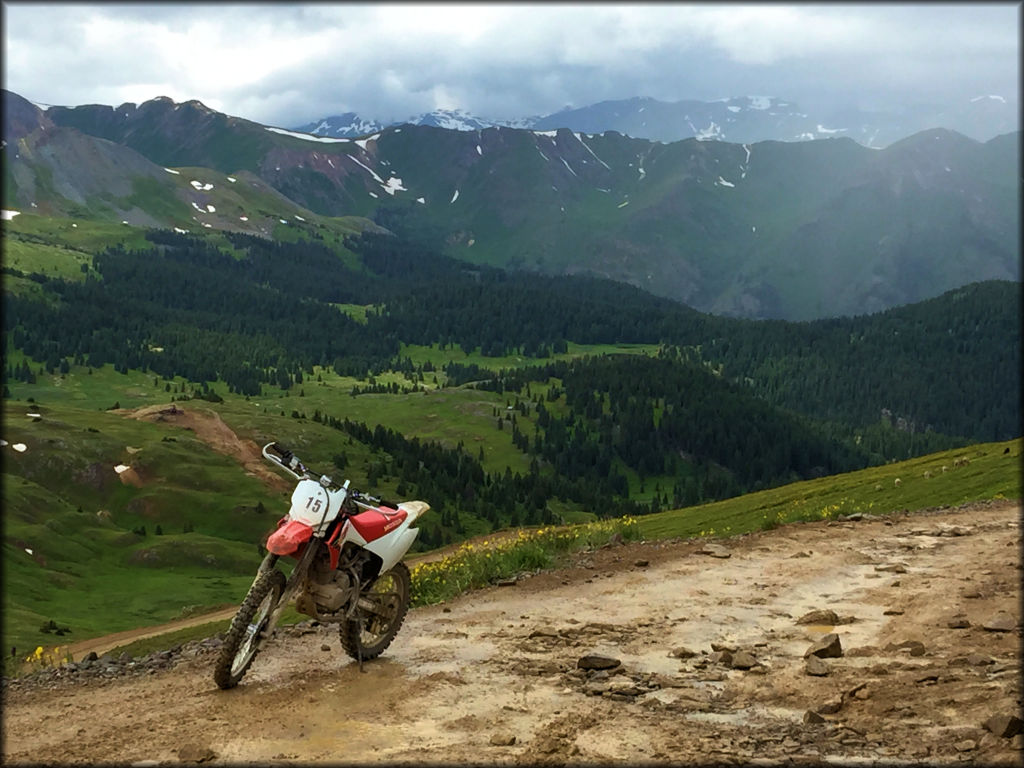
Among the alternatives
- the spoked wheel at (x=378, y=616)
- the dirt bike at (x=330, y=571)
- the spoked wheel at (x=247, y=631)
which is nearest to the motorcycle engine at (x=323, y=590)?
the dirt bike at (x=330, y=571)

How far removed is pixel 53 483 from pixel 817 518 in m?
140

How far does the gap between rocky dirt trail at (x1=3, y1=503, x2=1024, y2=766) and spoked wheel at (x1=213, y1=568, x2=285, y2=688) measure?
438 millimetres

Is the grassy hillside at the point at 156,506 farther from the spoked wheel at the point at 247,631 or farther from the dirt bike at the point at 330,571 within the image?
the spoked wheel at the point at 247,631

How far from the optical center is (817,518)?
3422cm

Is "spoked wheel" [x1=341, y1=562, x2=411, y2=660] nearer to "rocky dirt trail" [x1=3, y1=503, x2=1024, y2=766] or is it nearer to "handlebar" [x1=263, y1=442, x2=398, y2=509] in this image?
"rocky dirt trail" [x1=3, y1=503, x2=1024, y2=766]

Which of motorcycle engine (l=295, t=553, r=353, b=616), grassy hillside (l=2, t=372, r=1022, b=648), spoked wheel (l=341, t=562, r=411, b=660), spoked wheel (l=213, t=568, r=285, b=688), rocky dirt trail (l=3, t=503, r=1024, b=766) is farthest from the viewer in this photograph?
grassy hillside (l=2, t=372, r=1022, b=648)

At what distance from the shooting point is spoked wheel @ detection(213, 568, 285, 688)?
14453 mm

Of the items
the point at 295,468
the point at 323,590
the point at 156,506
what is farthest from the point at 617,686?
the point at 156,506

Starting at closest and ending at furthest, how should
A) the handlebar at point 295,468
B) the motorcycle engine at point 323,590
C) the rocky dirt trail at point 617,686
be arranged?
1. the rocky dirt trail at point 617,686
2. the handlebar at point 295,468
3. the motorcycle engine at point 323,590

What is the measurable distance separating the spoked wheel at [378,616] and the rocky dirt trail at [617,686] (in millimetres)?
396

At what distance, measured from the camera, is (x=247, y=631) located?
14.6m

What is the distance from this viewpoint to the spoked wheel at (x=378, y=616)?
1594cm

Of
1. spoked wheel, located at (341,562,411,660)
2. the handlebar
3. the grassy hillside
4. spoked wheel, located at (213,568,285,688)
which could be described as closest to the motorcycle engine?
spoked wheel, located at (341,562,411,660)

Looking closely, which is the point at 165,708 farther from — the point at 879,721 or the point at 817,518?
the point at 817,518
